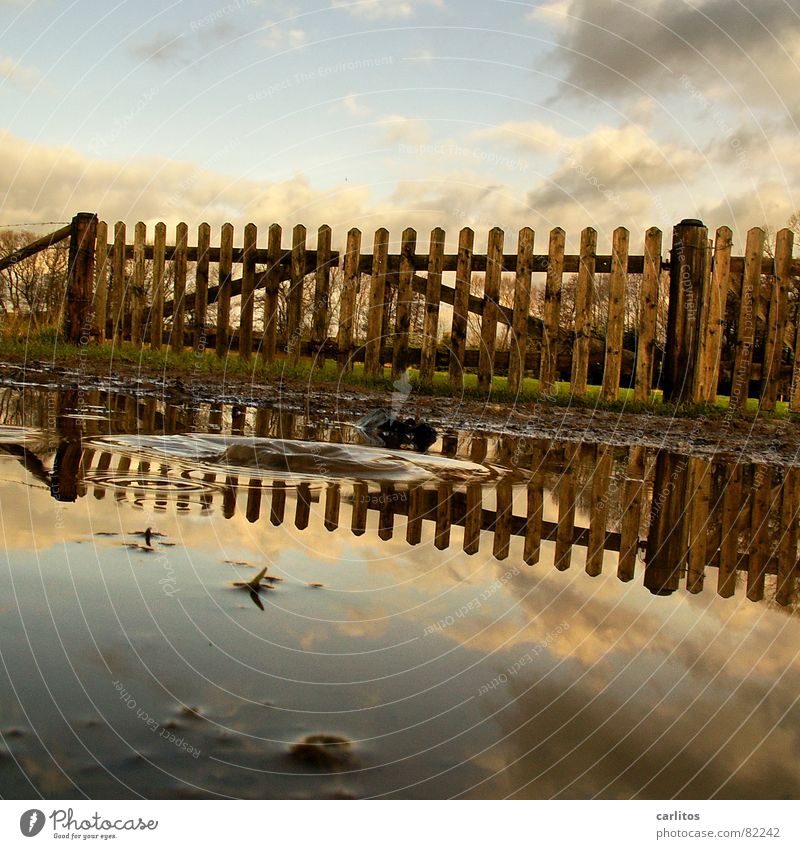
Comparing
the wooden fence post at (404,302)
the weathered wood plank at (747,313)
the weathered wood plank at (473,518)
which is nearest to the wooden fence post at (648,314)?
the weathered wood plank at (747,313)

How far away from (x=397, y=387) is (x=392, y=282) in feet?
6.02

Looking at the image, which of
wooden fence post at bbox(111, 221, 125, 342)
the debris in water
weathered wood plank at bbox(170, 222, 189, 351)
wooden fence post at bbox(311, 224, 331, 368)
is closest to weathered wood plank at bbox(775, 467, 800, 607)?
the debris in water

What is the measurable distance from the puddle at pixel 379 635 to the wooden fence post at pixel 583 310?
648cm

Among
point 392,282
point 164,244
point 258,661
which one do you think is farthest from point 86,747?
point 164,244

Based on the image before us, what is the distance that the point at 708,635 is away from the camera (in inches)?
156

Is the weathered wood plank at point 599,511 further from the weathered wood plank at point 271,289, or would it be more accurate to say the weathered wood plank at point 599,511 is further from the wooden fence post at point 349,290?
the weathered wood plank at point 271,289

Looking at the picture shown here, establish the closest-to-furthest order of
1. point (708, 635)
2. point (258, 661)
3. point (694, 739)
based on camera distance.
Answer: point (694, 739) → point (258, 661) → point (708, 635)

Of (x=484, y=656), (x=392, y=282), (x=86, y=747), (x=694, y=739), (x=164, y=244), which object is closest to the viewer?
(x=86, y=747)

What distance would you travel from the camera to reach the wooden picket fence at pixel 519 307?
12.9 metres

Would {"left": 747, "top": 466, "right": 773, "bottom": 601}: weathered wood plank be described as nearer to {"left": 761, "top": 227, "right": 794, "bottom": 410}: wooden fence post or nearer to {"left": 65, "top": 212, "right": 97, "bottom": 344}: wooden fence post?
{"left": 761, "top": 227, "right": 794, "bottom": 410}: wooden fence post

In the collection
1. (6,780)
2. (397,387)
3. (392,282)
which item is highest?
(392,282)

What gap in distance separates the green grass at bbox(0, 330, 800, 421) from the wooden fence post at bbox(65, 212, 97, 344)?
1.78 ft

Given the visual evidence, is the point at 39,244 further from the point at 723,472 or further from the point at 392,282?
the point at 723,472

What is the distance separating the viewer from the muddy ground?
10359 mm
